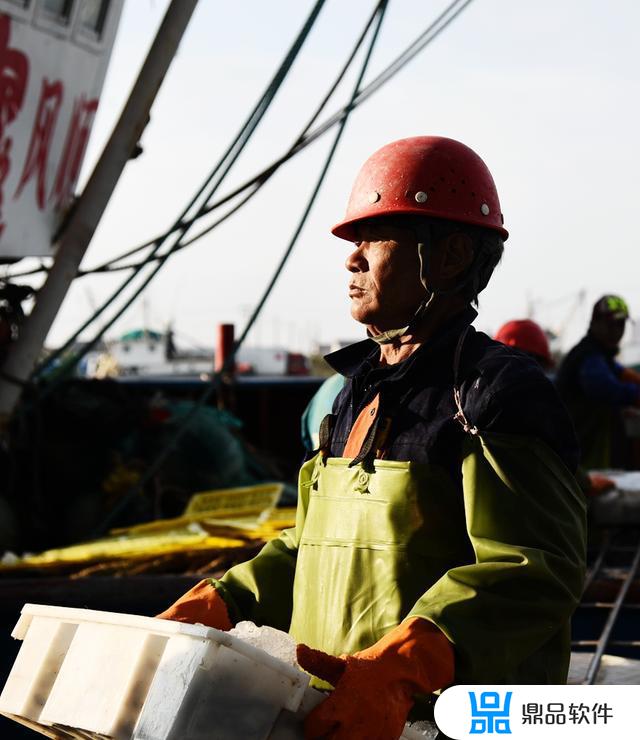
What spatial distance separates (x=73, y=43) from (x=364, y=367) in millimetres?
7870

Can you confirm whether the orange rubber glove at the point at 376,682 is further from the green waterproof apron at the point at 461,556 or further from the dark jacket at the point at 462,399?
the dark jacket at the point at 462,399

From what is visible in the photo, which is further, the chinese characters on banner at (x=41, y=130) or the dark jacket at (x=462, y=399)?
the chinese characters on banner at (x=41, y=130)

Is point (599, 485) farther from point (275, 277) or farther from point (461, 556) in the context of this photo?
point (461, 556)

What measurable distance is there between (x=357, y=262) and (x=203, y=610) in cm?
79

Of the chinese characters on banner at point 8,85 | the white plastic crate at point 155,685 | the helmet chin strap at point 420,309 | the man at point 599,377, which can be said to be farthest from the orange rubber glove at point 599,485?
the white plastic crate at point 155,685

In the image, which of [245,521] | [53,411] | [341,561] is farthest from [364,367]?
[53,411]

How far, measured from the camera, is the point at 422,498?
265 cm

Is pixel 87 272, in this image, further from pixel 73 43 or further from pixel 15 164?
pixel 73 43

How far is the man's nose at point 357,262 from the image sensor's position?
291 centimetres

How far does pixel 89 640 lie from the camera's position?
2.60 m

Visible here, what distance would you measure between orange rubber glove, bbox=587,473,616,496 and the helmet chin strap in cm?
564

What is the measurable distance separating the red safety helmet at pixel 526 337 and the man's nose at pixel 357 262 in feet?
16.8

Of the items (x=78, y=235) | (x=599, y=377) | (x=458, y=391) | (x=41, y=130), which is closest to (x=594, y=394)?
(x=599, y=377)

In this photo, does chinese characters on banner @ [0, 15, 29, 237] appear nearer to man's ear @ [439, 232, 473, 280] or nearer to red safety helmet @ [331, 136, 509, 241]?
red safety helmet @ [331, 136, 509, 241]
